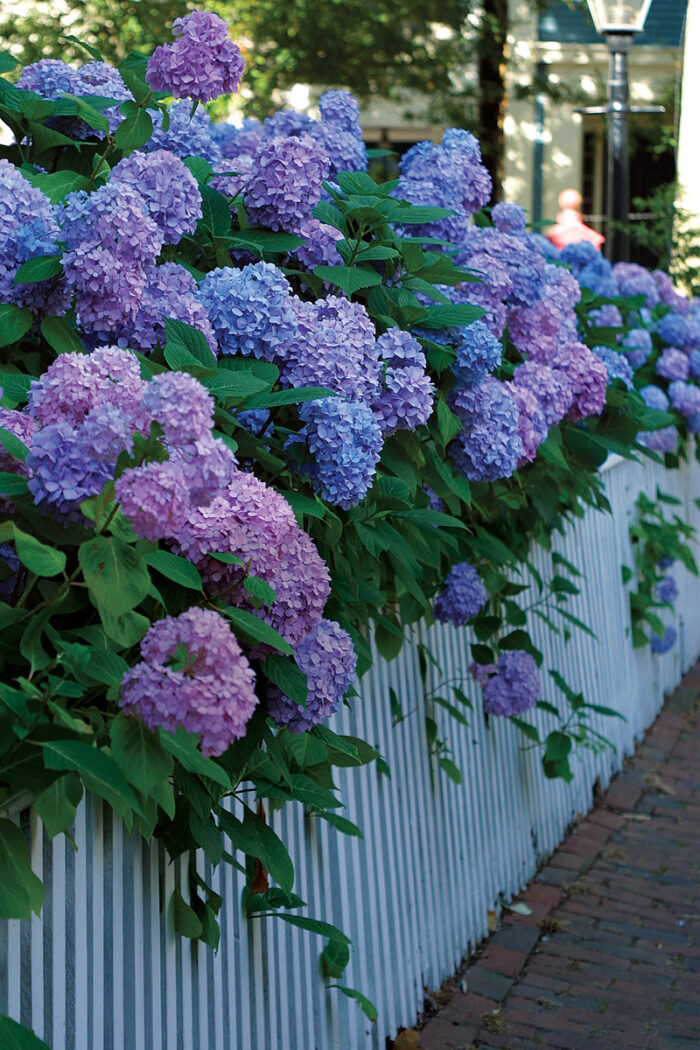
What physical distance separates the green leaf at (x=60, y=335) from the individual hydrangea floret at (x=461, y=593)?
1.61m

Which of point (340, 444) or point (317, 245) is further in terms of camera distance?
point (317, 245)

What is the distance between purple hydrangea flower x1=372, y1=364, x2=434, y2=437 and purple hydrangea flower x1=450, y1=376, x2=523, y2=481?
1.37 feet

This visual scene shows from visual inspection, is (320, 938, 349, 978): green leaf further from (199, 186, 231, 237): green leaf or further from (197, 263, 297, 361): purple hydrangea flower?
(199, 186, 231, 237): green leaf

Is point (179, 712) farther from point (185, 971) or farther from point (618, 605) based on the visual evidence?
point (618, 605)

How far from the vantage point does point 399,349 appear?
246 cm

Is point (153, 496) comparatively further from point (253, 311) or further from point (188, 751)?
point (253, 311)

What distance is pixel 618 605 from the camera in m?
6.08

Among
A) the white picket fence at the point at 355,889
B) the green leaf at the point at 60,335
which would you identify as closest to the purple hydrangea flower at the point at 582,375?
the white picket fence at the point at 355,889

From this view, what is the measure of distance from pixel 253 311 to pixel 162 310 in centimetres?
15

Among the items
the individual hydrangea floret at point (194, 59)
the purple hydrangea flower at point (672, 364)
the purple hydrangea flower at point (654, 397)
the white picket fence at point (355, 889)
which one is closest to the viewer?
the white picket fence at point (355, 889)

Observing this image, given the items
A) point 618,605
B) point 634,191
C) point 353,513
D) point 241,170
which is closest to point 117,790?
point 353,513

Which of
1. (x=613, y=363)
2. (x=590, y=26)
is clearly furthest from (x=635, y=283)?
(x=590, y=26)

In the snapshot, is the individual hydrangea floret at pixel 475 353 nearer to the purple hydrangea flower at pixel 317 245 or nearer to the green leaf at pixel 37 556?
the purple hydrangea flower at pixel 317 245

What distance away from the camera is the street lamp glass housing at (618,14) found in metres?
7.58
